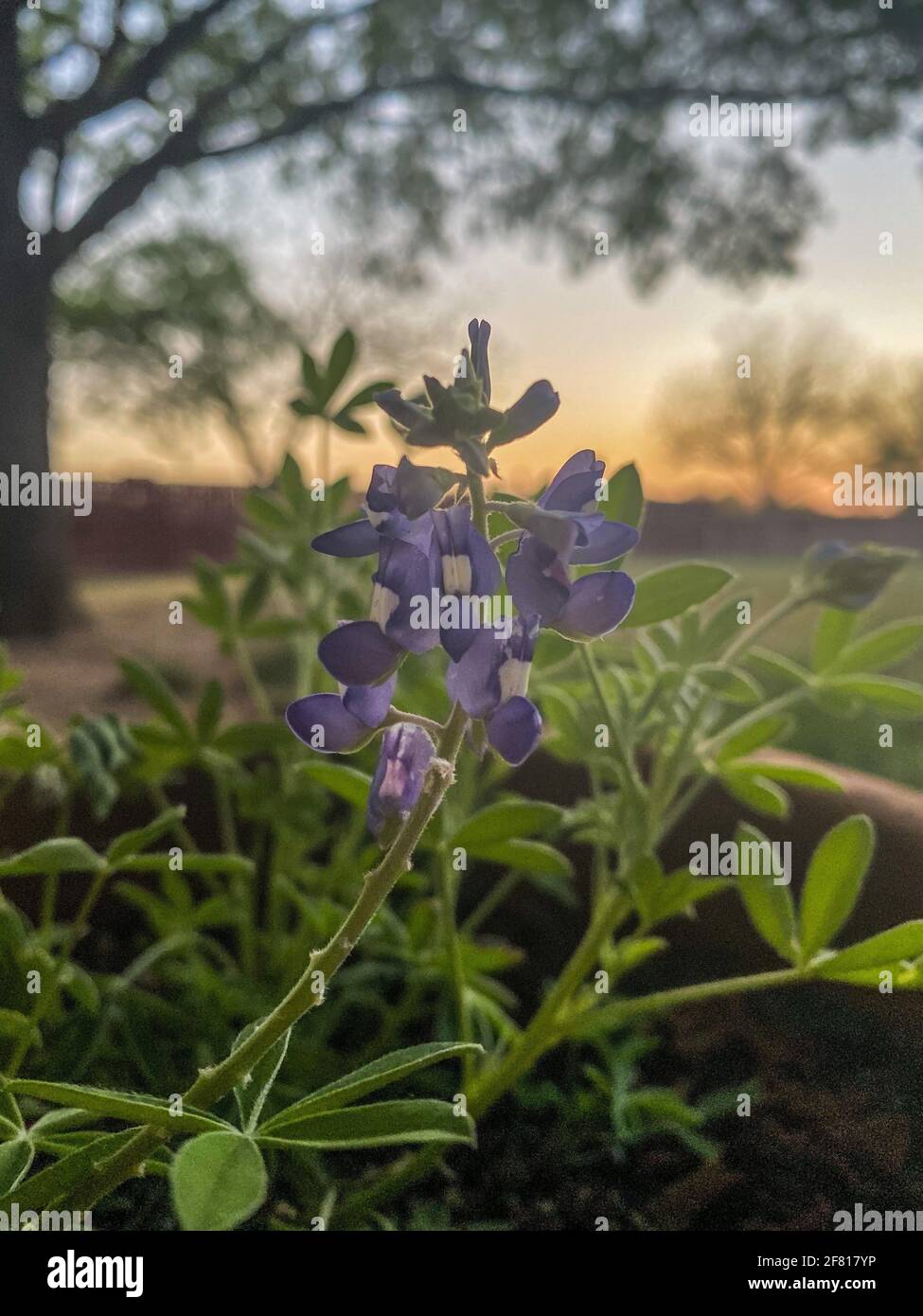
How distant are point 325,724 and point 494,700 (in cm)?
5

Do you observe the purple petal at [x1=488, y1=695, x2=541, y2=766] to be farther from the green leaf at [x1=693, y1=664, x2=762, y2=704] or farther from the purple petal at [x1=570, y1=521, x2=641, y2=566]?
the green leaf at [x1=693, y1=664, x2=762, y2=704]

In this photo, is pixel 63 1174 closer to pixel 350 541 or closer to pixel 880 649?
pixel 350 541

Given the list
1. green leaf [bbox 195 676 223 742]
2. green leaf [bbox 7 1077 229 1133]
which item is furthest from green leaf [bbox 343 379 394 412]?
green leaf [bbox 7 1077 229 1133]

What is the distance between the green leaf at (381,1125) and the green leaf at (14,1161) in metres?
0.08

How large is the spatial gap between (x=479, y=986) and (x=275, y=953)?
0.11 m

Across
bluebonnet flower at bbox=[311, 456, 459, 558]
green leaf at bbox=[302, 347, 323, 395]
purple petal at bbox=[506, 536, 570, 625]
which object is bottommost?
purple petal at bbox=[506, 536, 570, 625]

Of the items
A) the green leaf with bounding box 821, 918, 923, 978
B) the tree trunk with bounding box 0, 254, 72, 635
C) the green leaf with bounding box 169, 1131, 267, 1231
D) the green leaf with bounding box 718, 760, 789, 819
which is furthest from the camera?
the tree trunk with bounding box 0, 254, 72, 635

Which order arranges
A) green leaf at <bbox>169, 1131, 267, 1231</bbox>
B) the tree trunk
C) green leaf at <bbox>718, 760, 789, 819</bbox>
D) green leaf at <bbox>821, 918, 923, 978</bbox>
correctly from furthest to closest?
the tree trunk, green leaf at <bbox>718, 760, 789, 819</bbox>, green leaf at <bbox>821, 918, 923, 978</bbox>, green leaf at <bbox>169, 1131, 267, 1231</bbox>

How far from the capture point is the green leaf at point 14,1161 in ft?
0.97

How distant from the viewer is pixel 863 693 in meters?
0.51

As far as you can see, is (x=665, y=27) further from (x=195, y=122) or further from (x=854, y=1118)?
(x=854, y=1118)

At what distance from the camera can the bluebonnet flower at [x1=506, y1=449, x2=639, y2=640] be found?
288 mm

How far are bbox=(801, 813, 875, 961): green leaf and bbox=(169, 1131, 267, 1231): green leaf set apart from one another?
0.76 feet

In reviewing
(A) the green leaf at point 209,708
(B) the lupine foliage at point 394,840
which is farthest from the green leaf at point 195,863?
(A) the green leaf at point 209,708
